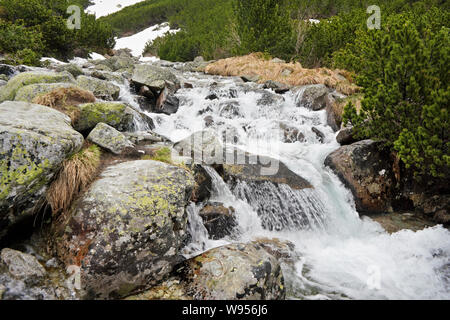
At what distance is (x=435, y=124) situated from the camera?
4781 mm

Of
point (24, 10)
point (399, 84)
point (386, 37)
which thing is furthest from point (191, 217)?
point (24, 10)

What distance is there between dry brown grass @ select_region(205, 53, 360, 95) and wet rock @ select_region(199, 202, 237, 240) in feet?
32.6

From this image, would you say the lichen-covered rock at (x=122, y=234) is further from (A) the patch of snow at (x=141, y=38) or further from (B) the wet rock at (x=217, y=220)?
(A) the patch of snow at (x=141, y=38)

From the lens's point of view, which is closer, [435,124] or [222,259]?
[222,259]

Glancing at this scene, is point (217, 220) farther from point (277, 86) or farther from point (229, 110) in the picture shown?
point (277, 86)

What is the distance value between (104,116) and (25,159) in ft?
11.6

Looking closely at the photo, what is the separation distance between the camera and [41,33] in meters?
16.3

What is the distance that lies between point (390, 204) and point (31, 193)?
7.47 metres

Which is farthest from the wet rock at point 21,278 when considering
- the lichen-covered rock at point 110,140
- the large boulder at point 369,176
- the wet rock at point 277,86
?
the wet rock at point 277,86

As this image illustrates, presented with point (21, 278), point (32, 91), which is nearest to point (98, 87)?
point (32, 91)

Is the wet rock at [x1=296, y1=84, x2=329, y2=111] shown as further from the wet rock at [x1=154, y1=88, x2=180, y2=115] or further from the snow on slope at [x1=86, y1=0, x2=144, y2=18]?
the snow on slope at [x1=86, y1=0, x2=144, y2=18]

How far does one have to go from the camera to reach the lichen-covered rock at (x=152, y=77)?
11.4 m
